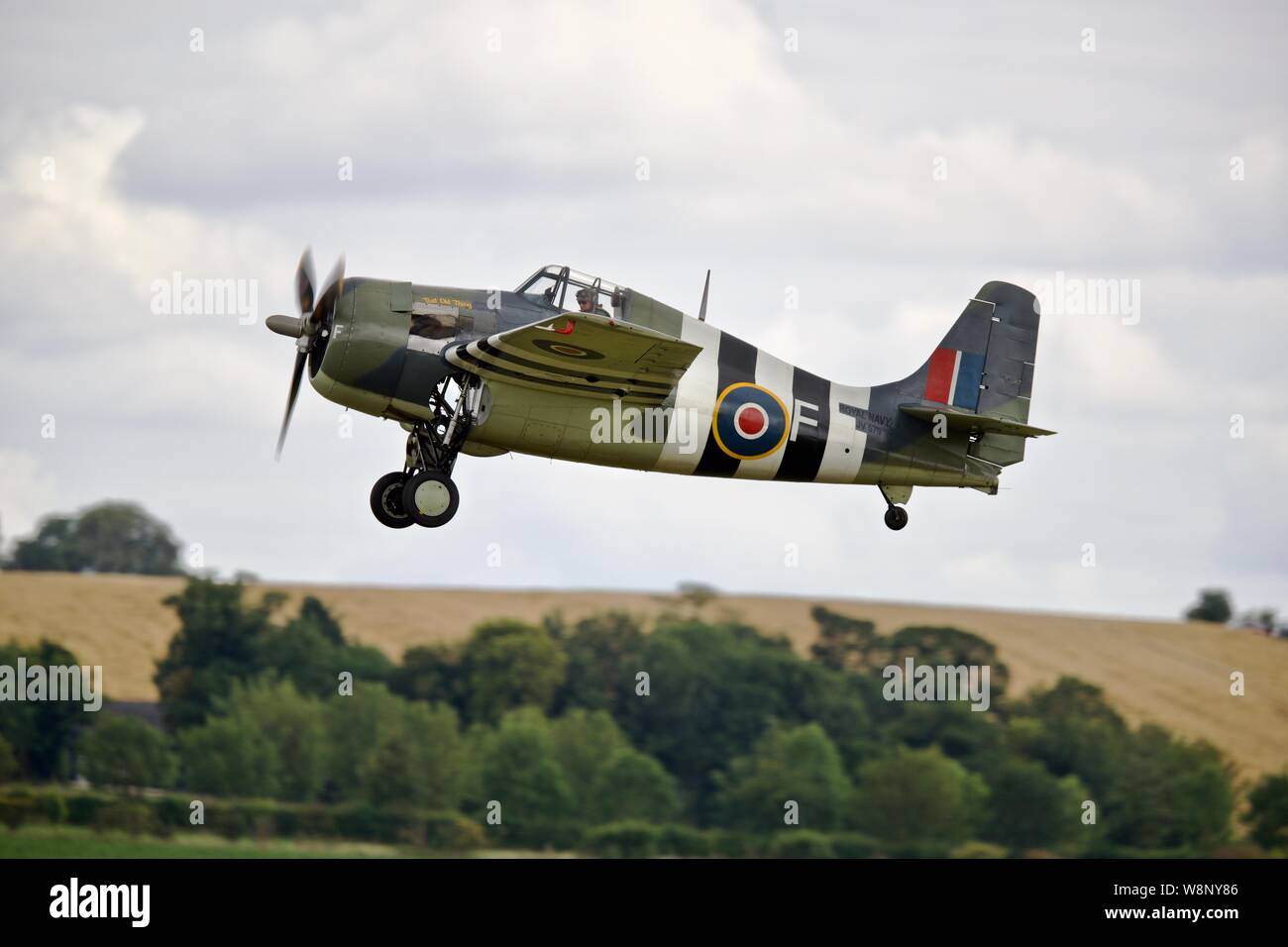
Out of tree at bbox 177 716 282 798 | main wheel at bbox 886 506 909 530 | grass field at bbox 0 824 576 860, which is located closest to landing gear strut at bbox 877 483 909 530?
main wheel at bbox 886 506 909 530

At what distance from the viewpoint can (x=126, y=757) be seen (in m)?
56.2

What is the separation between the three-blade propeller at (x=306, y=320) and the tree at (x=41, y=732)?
137 feet

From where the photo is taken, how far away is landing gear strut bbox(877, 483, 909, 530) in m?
22.0

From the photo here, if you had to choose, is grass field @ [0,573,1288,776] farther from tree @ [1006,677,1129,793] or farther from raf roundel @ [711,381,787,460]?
raf roundel @ [711,381,787,460]

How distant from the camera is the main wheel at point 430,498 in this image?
1994cm

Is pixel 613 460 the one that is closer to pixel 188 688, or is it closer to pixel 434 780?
pixel 434 780

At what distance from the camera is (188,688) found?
65.0 metres

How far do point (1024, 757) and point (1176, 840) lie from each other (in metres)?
6.78

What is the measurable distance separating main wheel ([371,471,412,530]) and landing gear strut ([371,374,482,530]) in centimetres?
30

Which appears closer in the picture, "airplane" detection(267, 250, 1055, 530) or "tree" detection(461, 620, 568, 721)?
"airplane" detection(267, 250, 1055, 530)

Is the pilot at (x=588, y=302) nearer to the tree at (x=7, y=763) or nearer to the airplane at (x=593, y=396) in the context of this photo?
the airplane at (x=593, y=396)

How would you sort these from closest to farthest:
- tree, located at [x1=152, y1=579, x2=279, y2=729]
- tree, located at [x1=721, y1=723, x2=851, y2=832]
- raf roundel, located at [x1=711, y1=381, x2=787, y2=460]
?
raf roundel, located at [x1=711, y1=381, x2=787, y2=460]
tree, located at [x1=721, y1=723, x2=851, y2=832]
tree, located at [x1=152, y1=579, x2=279, y2=729]

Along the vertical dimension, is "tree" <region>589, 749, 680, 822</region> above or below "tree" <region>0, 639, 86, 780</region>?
below
